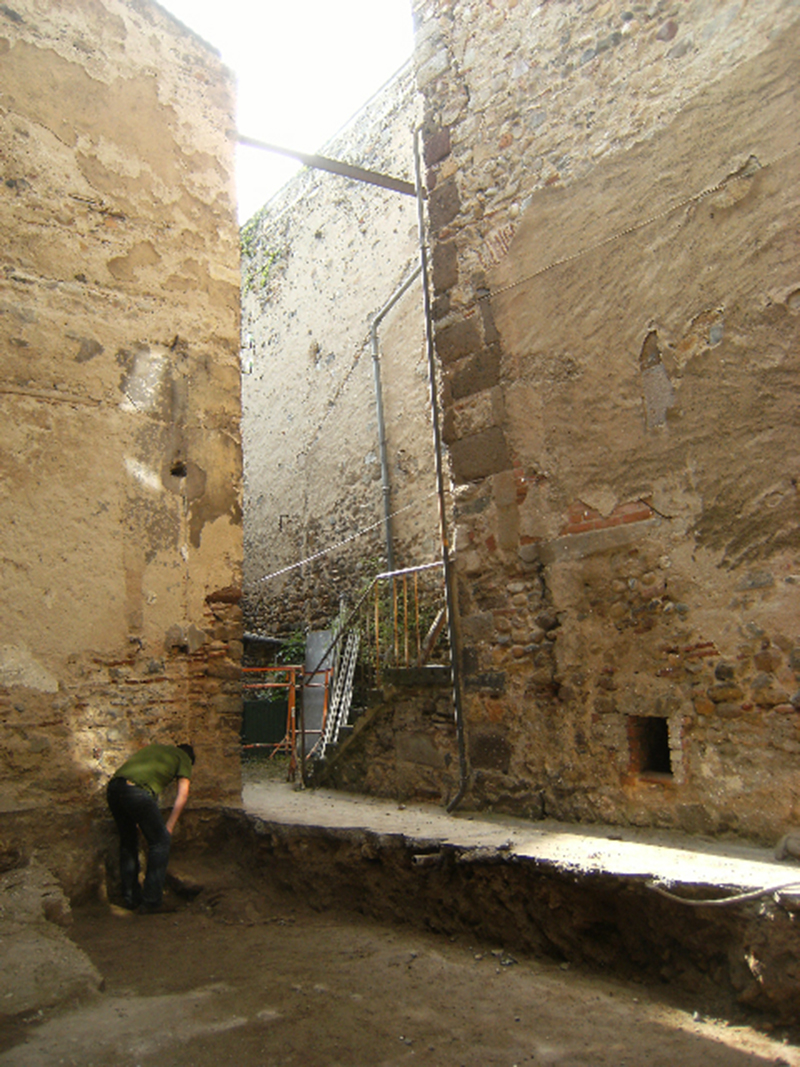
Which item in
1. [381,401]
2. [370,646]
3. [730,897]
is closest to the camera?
[730,897]

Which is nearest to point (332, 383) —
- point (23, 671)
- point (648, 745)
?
point (23, 671)

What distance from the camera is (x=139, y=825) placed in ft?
13.6

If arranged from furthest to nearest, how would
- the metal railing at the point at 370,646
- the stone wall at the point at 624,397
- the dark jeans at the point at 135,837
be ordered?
the metal railing at the point at 370,646, the dark jeans at the point at 135,837, the stone wall at the point at 624,397

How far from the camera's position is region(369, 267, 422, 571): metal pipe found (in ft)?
31.0

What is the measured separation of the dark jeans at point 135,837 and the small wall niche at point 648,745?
2.55 m

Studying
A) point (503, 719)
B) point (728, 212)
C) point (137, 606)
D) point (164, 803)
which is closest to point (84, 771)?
point (164, 803)

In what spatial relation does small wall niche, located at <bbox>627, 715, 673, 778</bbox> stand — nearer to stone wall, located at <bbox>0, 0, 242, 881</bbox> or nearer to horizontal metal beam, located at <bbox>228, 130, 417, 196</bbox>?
stone wall, located at <bbox>0, 0, 242, 881</bbox>

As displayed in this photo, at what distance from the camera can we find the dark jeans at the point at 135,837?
406 cm

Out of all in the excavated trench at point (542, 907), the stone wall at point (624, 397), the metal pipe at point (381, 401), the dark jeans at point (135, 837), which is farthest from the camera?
the metal pipe at point (381, 401)

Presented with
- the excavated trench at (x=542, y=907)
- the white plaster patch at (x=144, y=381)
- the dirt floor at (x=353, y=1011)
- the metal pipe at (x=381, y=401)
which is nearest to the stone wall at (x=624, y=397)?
the excavated trench at (x=542, y=907)

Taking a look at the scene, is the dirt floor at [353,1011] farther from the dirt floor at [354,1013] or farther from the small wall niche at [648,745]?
the small wall niche at [648,745]

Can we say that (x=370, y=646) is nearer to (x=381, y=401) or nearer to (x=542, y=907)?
(x=381, y=401)

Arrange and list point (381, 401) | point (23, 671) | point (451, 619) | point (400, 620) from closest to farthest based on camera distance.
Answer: point (23, 671)
point (451, 619)
point (400, 620)
point (381, 401)

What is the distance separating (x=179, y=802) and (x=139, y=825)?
0.81 feet
